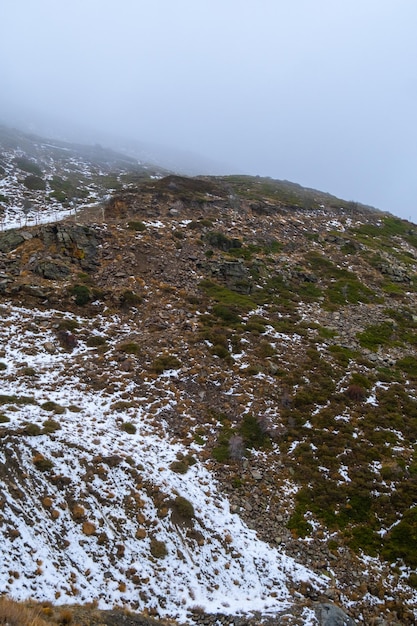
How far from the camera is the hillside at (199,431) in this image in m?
11.6

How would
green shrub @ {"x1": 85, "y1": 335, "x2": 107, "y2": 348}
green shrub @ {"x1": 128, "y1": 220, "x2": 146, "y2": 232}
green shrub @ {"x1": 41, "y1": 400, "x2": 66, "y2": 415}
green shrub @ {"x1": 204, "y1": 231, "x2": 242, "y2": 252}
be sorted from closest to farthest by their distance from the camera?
1. green shrub @ {"x1": 41, "y1": 400, "x2": 66, "y2": 415}
2. green shrub @ {"x1": 85, "y1": 335, "x2": 107, "y2": 348}
3. green shrub @ {"x1": 128, "y1": 220, "x2": 146, "y2": 232}
4. green shrub @ {"x1": 204, "y1": 231, "x2": 242, "y2": 252}

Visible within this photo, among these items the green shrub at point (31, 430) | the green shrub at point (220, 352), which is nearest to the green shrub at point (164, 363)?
the green shrub at point (220, 352)

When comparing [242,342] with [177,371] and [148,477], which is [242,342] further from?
[148,477]

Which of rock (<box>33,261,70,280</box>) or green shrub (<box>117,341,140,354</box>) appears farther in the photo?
rock (<box>33,261,70,280</box>)

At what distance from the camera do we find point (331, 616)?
10711mm

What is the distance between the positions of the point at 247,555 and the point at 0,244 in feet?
92.2

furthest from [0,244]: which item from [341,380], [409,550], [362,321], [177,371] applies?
[409,550]

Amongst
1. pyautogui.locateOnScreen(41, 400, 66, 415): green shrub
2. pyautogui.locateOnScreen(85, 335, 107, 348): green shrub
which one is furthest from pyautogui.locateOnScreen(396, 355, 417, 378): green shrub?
pyautogui.locateOnScreen(41, 400, 66, 415): green shrub

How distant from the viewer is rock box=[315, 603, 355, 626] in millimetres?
10578

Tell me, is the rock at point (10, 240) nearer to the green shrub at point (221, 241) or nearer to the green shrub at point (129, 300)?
the green shrub at point (129, 300)

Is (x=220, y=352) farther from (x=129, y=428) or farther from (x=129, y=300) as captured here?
(x=129, y=300)

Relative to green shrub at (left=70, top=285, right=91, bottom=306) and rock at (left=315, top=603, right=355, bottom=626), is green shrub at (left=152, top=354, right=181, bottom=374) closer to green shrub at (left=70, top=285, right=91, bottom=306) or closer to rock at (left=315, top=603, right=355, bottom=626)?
green shrub at (left=70, top=285, right=91, bottom=306)

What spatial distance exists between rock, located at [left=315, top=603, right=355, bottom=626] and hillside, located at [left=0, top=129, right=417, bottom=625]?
0.27ft

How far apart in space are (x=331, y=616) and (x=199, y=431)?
8392 mm
